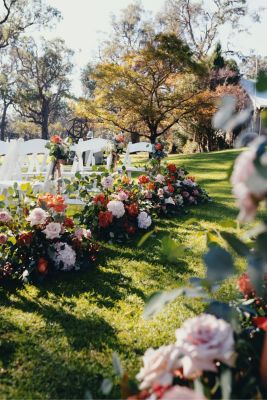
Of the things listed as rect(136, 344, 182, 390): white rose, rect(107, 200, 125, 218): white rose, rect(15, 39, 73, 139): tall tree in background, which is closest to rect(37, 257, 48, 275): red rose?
rect(107, 200, 125, 218): white rose

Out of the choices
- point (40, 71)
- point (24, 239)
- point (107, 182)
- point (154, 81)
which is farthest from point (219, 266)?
point (40, 71)

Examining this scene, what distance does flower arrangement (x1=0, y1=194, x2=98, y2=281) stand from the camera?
11.6 feet

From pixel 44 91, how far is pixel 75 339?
35.7 meters

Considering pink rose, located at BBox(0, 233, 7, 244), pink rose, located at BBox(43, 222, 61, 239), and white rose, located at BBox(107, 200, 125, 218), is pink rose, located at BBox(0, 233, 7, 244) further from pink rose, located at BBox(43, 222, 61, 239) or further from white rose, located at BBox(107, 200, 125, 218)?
white rose, located at BBox(107, 200, 125, 218)

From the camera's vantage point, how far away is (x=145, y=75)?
19.5 metres

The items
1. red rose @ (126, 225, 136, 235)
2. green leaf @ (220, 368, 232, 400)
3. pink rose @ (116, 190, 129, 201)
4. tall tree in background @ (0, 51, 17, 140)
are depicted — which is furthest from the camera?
tall tree in background @ (0, 51, 17, 140)

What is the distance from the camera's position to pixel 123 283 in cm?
355

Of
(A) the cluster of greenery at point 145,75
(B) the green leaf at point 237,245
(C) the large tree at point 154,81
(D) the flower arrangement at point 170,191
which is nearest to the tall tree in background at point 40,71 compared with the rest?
(A) the cluster of greenery at point 145,75

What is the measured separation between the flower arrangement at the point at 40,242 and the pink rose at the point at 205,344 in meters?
2.64

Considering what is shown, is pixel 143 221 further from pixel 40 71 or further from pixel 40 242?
pixel 40 71

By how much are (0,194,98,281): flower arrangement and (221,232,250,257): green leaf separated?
2638 mm

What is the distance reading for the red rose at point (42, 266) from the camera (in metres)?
3.48

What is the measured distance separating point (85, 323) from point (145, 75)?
59.4 ft

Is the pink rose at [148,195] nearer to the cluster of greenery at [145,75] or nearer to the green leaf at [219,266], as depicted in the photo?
the green leaf at [219,266]
